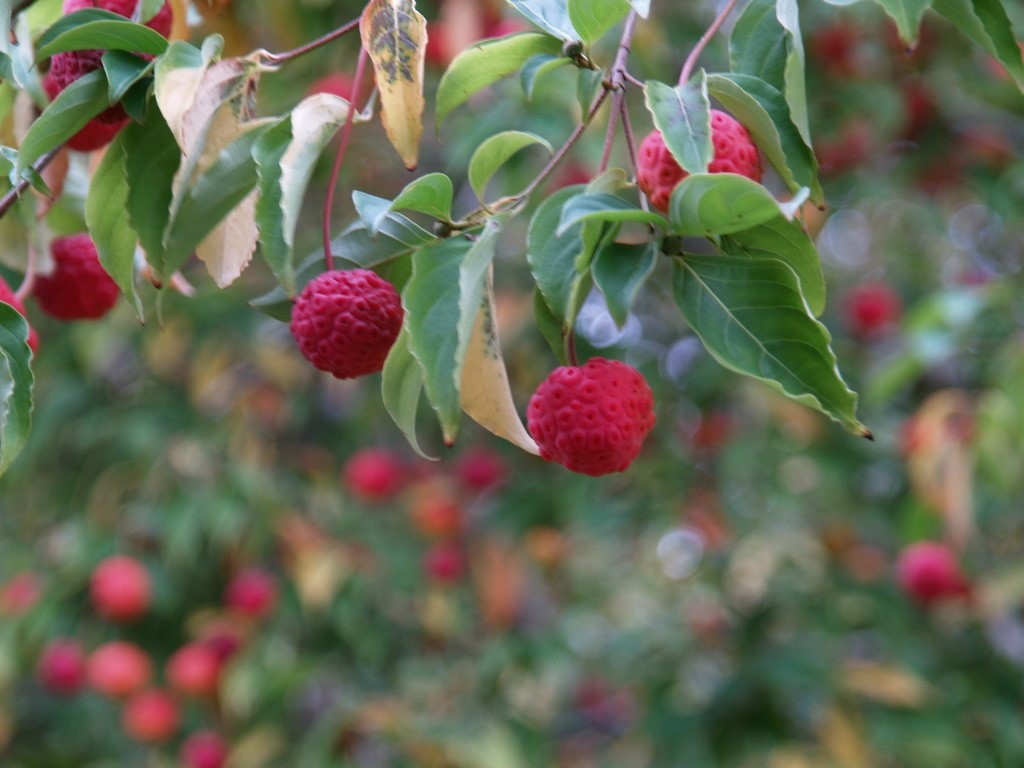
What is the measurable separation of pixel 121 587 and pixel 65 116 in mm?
1553

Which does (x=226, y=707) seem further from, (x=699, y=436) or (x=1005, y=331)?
(x=1005, y=331)

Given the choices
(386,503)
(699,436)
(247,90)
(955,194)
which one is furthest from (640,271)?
(955,194)

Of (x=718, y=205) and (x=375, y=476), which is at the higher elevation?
(x=718, y=205)

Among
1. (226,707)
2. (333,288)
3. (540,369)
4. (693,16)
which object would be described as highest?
(333,288)

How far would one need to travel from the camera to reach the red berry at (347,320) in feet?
2.09

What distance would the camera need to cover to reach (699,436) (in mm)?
2271

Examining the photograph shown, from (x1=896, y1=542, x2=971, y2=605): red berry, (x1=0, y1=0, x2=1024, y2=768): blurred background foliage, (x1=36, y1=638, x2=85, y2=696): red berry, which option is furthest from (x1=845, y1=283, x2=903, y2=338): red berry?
(x1=36, y1=638, x2=85, y2=696): red berry

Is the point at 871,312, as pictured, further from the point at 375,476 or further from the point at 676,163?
the point at 676,163

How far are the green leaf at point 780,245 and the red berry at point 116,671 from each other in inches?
70.6

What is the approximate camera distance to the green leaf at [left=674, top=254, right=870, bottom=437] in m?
0.55

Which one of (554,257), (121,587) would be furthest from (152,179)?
(121,587)

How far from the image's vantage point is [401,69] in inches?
24.1

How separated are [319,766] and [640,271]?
159 centimetres

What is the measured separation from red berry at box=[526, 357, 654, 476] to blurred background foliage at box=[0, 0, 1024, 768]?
3.72ft
